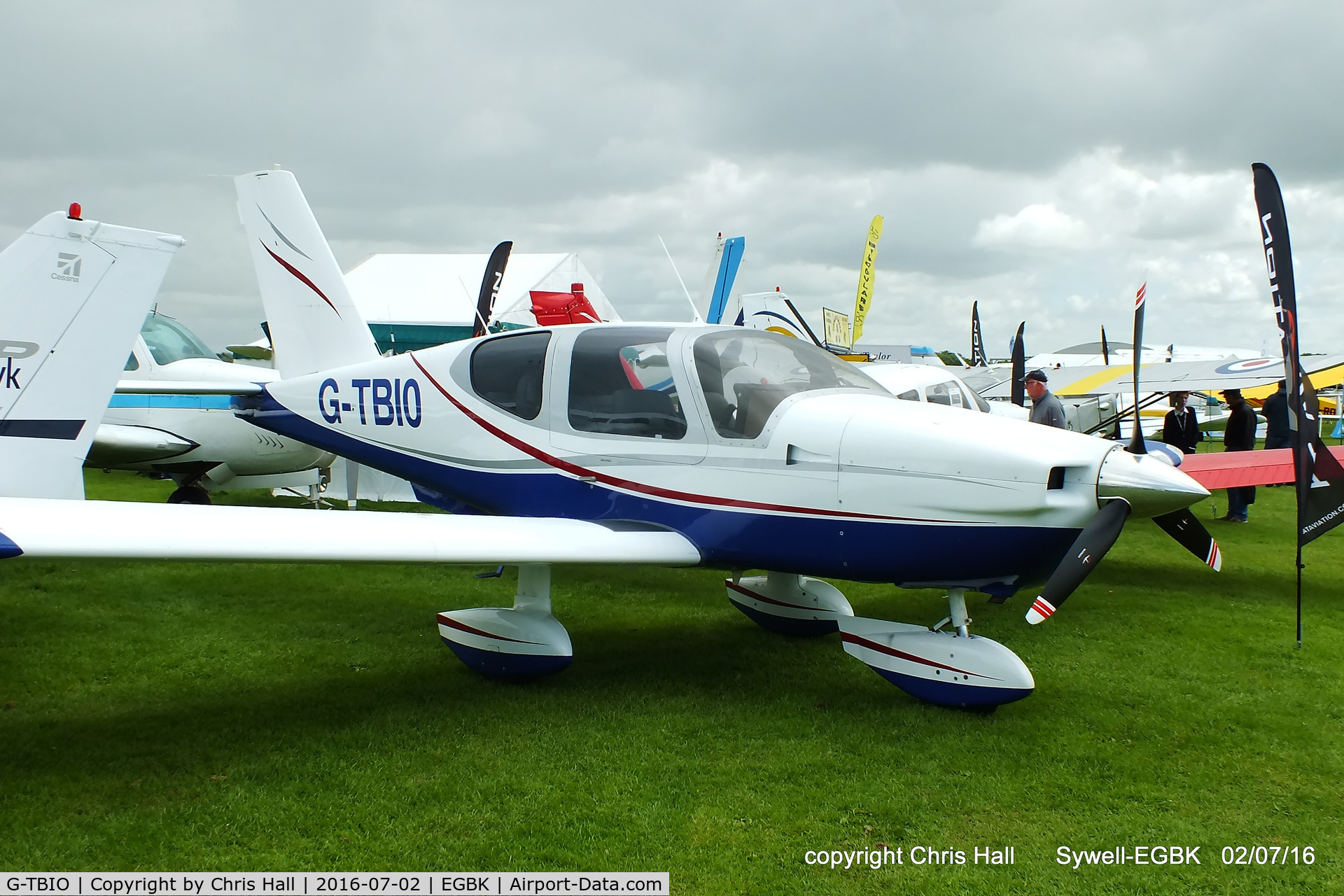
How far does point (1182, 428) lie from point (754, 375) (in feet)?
32.5

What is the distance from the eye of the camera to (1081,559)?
3.59 m

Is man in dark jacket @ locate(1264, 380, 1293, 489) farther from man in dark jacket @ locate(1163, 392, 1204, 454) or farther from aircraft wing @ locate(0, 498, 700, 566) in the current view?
aircraft wing @ locate(0, 498, 700, 566)

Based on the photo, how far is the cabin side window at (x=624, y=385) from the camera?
4.61 meters

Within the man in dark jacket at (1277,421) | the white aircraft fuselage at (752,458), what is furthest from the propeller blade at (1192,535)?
Answer: the man in dark jacket at (1277,421)

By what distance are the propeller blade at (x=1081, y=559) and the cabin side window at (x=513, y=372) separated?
2.83 metres

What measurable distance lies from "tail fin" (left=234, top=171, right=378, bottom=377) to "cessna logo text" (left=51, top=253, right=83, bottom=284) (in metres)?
3.00

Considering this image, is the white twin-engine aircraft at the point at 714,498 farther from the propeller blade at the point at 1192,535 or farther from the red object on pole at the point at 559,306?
the red object on pole at the point at 559,306

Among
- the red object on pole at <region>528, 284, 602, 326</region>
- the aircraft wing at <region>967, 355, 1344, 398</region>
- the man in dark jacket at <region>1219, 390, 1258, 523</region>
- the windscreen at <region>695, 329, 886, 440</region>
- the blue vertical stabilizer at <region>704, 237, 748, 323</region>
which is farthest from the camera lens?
the blue vertical stabilizer at <region>704, 237, 748, 323</region>

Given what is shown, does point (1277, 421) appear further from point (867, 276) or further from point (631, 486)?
point (867, 276)

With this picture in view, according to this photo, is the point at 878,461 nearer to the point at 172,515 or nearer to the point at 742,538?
the point at 742,538

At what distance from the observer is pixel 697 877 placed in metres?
2.84

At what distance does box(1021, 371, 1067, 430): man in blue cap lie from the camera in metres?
8.39
